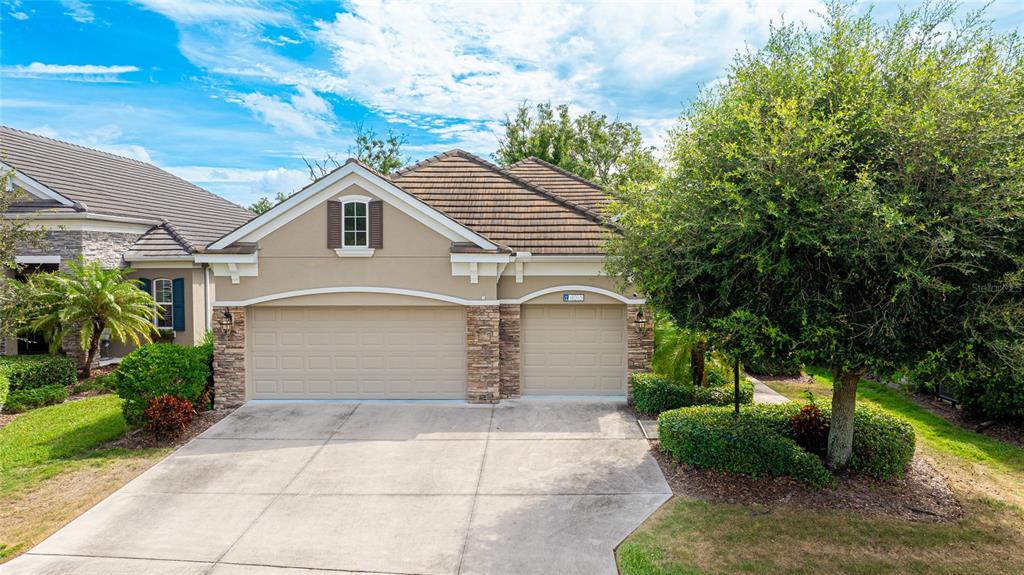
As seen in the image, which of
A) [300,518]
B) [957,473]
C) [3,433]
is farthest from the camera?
[3,433]

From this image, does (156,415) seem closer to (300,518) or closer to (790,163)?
(300,518)

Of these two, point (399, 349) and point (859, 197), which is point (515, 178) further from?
point (859, 197)

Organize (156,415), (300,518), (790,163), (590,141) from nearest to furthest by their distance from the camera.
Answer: (790,163) → (300,518) → (156,415) → (590,141)

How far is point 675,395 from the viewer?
1128cm

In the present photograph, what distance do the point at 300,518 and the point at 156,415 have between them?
4478 mm

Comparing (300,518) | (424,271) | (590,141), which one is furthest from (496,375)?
(590,141)

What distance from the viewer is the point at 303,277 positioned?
1204 cm

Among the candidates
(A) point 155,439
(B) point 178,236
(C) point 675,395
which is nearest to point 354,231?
(A) point 155,439

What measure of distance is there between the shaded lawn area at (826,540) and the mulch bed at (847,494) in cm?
17

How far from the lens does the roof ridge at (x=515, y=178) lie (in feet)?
43.6

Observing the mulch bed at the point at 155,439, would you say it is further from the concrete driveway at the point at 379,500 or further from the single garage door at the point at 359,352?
the single garage door at the point at 359,352

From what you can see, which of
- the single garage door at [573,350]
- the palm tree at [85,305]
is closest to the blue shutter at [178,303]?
the palm tree at [85,305]

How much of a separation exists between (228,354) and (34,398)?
15.3 ft

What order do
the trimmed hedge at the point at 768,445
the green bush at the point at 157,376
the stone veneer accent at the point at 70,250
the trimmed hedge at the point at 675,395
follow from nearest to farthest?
the trimmed hedge at the point at 768,445 < the green bush at the point at 157,376 < the trimmed hedge at the point at 675,395 < the stone veneer accent at the point at 70,250
